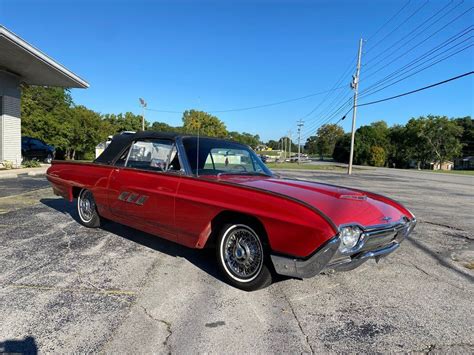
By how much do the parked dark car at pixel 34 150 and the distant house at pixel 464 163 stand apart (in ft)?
311

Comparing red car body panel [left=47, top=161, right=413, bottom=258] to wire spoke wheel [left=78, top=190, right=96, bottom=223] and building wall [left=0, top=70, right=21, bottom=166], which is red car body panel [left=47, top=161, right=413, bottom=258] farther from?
building wall [left=0, top=70, right=21, bottom=166]

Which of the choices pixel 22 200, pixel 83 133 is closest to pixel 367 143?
pixel 83 133

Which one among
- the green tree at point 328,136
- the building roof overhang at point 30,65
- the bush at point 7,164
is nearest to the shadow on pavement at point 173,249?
the building roof overhang at point 30,65

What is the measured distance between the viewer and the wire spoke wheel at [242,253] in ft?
11.6

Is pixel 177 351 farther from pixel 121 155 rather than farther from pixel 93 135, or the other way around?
pixel 93 135

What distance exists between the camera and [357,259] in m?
3.30

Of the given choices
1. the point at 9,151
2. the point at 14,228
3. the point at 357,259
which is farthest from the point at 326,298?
the point at 9,151

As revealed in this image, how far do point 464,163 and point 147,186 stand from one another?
344ft

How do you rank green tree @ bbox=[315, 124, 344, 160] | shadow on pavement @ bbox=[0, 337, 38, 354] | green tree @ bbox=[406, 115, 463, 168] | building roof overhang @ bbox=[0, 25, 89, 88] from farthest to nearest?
1. green tree @ bbox=[315, 124, 344, 160]
2. green tree @ bbox=[406, 115, 463, 168]
3. building roof overhang @ bbox=[0, 25, 89, 88]
4. shadow on pavement @ bbox=[0, 337, 38, 354]

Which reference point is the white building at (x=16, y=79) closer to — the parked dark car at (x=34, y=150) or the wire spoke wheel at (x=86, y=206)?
the parked dark car at (x=34, y=150)

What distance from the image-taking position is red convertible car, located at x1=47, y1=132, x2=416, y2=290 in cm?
313

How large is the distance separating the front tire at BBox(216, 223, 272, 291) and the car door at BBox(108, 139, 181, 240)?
72cm

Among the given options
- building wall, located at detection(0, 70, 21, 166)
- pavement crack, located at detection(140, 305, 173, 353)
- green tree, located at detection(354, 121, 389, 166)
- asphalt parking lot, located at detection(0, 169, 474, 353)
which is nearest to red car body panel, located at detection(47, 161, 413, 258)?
asphalt parking lot, located at detection(0, 169, 474, 353)

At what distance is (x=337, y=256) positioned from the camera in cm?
311
